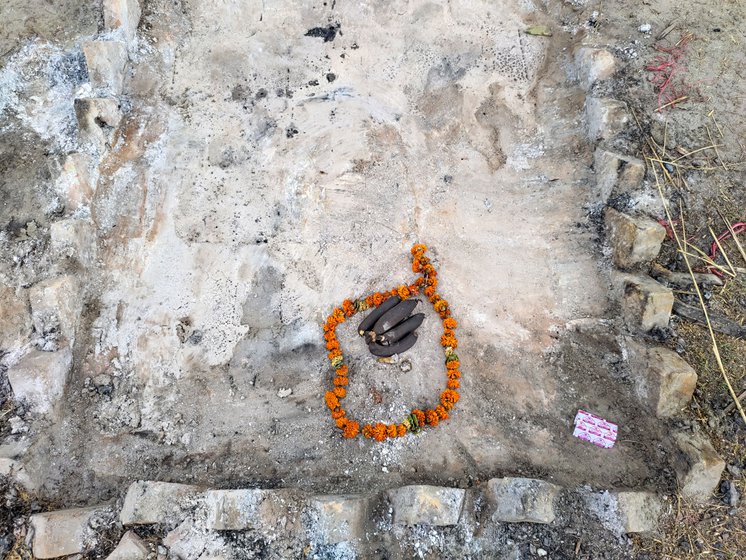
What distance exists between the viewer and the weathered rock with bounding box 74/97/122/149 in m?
6.28

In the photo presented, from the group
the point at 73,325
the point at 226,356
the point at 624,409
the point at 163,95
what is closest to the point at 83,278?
the point at 73,325

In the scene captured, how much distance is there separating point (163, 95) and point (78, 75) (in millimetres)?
1070

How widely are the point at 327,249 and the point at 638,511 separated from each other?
413 centimetres

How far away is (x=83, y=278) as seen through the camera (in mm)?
5852

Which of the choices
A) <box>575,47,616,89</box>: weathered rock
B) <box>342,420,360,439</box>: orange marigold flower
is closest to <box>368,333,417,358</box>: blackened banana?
<box>342,420,360,439</box>: orange marigold flower

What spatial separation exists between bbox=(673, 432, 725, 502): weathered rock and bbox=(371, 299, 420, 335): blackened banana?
297 cm

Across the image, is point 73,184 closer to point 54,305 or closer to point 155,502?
point 54,305

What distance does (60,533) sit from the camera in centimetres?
462

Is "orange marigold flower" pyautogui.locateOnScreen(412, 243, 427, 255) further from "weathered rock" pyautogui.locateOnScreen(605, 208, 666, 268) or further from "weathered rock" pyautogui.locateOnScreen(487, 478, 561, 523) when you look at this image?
"weathered rock" pyautogui.locateOnScreen(487, 478, 561, 523)

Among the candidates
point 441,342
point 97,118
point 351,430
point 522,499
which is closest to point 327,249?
point 441,342

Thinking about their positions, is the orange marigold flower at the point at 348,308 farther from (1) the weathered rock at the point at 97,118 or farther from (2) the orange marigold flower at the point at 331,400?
(1) the weathered rock at the point at 97,118

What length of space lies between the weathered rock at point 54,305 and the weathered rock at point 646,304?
19.7 ft

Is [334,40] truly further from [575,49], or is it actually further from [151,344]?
[151,344]

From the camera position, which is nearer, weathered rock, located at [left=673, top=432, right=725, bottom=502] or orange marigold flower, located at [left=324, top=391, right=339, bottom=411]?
weathered rock, located at [left=673, top=432, right=725, bottom=502]
